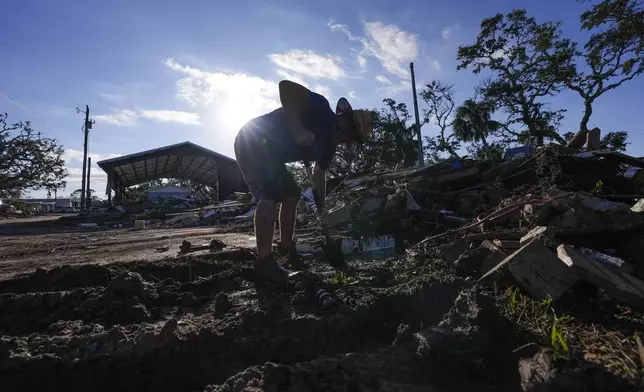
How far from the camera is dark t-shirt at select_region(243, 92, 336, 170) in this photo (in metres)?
2.78

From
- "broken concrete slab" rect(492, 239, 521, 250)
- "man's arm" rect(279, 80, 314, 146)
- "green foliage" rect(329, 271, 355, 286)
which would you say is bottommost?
"green foliage" rect(329, 271, 355, 286)

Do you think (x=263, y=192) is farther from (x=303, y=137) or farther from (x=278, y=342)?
(x=278, y=342)

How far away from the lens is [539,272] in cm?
183

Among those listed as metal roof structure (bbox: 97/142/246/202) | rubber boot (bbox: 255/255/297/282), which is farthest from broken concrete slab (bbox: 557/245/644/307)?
metal roof structure (bbox: 97/142/246/202)

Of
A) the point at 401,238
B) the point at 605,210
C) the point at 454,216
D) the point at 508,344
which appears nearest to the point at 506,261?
the point at 508,344

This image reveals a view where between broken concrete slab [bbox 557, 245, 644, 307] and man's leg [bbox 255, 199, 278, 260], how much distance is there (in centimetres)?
183

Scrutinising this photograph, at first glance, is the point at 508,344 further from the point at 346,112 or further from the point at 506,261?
the point at 346,112

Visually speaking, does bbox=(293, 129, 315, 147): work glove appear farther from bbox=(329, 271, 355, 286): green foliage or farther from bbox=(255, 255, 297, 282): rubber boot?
bbox=(329, 271, 355, 286): green foliage

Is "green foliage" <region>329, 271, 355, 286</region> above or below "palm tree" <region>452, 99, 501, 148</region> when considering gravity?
below

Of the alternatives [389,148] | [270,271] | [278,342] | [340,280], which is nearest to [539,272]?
[340,280]

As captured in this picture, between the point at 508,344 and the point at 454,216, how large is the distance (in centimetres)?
375

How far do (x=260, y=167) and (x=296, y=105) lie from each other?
1.85 ft

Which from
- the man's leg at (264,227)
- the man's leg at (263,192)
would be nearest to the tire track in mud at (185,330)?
the man's leg at (263,192)

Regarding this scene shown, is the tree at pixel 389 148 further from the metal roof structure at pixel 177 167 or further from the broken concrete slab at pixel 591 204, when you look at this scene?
the broken concrete slab at pixel 591 204
